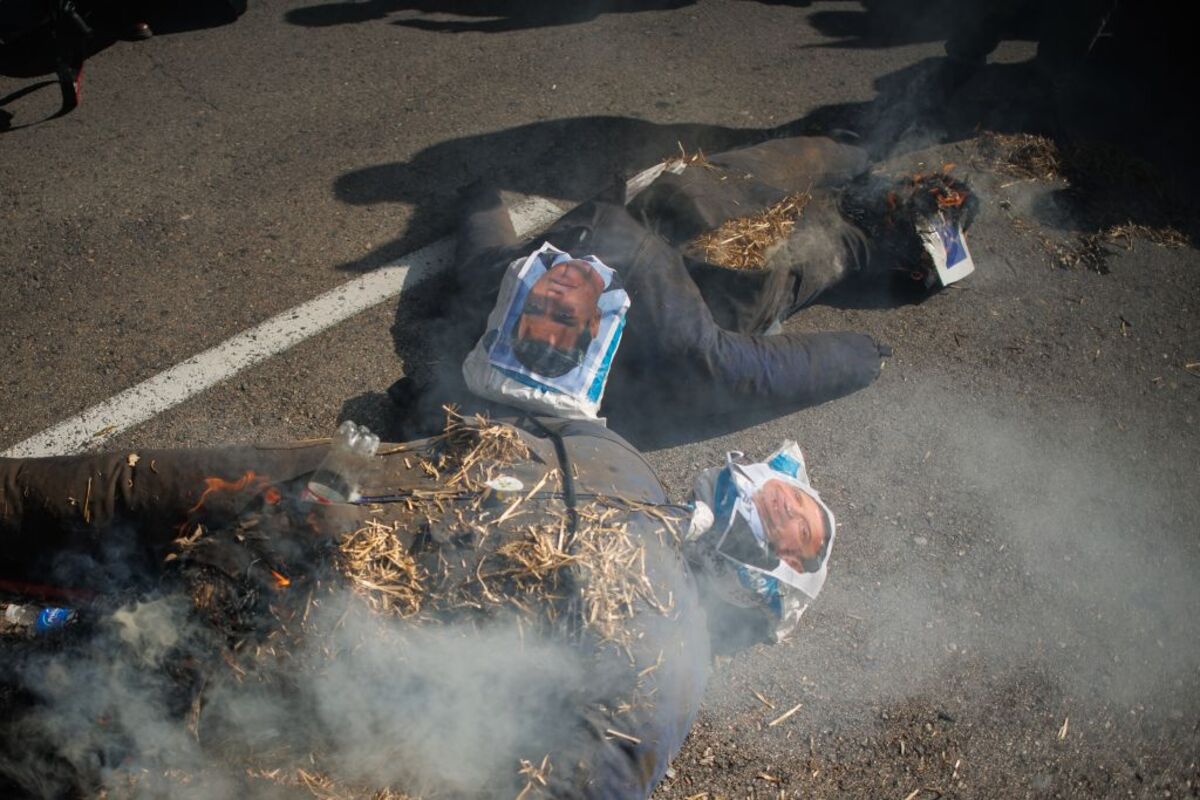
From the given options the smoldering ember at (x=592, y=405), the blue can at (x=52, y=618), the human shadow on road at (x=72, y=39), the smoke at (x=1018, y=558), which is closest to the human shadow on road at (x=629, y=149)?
the smoldering ember at (x=592, y=405)

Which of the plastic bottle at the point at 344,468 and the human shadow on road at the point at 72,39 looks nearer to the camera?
the plastic bottle at the point at 344,468

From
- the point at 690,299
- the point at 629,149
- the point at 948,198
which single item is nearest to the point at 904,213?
the point at 948,198

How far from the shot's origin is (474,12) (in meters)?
7.08

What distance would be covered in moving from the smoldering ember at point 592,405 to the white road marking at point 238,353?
2 cm

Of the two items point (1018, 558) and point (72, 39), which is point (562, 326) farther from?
point (72, 39)

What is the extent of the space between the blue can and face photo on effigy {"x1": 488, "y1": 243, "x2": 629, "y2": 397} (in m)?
1.79

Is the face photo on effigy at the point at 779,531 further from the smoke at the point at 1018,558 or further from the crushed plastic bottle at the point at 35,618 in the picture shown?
the crushed plastic bottle at the point at 35,618

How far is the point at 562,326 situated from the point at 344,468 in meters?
1.17

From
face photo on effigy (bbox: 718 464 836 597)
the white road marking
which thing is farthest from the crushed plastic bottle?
face photo on effigy (bbox: 718 464 836 597)

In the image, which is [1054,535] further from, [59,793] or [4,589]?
[4,589]

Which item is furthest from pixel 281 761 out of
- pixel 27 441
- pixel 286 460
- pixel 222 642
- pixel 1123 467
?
pixel 1123 467

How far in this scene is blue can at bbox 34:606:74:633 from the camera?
2.79m

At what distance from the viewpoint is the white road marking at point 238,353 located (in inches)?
152

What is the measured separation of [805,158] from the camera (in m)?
5.00
